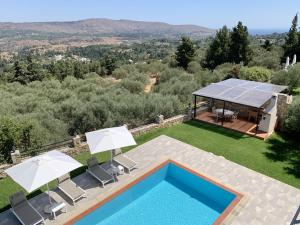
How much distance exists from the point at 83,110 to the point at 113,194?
28.5ft

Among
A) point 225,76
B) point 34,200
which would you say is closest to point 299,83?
point 225,76

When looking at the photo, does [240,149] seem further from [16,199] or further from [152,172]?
[16,199]

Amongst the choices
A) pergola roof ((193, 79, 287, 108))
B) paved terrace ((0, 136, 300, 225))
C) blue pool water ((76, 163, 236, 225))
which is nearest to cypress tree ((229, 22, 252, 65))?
pergola roof ((193, 79, 287, 108))

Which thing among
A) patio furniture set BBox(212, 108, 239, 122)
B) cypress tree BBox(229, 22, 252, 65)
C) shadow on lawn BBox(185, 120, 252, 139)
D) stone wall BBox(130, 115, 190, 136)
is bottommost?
shadow on lawn BBox(185, 120, 252, 139)

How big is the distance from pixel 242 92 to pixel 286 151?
195 inches

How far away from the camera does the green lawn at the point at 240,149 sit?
1240 cm

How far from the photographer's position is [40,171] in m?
8.98

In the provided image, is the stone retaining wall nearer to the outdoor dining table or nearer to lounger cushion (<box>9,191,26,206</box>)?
the outdoor dining table

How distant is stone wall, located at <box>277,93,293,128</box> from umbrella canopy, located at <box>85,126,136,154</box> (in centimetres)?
1089

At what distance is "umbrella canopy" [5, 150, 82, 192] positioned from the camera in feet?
28.4

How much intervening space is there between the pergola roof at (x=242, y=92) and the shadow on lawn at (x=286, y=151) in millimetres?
2638

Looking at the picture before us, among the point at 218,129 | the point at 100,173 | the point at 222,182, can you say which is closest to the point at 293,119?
the point at 218,129

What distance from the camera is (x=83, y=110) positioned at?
59.1 feet

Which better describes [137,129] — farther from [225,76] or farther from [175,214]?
[225,76]
